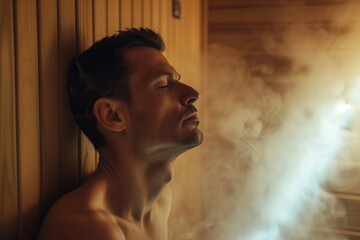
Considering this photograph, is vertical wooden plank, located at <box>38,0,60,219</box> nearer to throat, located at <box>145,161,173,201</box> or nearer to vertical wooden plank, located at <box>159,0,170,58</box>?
throat, located at <box>145,161,173,201</box>

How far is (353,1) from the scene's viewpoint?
2.71 m

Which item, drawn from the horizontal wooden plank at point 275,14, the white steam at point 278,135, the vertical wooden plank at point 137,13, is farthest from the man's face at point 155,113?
the horizontal wooden plank at point 275,14

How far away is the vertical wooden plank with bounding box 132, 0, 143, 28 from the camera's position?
204 centimetres

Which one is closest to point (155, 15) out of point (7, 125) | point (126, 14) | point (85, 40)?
point (126, 14)

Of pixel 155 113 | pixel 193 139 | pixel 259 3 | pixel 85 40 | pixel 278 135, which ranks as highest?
pixel 259 3

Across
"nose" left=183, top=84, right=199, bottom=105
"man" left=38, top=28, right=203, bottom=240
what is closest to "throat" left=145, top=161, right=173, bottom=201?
"man" left=38, top=28, right=203, bottom=240

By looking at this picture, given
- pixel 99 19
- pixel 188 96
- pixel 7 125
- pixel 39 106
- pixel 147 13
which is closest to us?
pixel 7 125

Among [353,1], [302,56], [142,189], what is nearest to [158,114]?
[142,189]

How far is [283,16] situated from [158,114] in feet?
5.46

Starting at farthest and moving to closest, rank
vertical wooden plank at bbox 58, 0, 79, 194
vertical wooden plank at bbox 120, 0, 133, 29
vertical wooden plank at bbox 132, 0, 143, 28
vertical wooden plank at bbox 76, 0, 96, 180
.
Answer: vertical wooden plank at bbox 132, 0, 143, 28
vertical wooden plank at bbox 120, 0, 133, 29
vertical wooden plank at bbox 76, 0, 96, 180
vertical wooden plank at bbox 58, 0, 79, 194

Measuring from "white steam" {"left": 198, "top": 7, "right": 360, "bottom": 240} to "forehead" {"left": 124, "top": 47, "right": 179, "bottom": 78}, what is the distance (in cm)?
136

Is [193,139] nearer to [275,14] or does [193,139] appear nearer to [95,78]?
[95,78]

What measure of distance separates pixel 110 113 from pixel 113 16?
0.56 metres

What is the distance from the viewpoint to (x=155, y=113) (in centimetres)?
155
